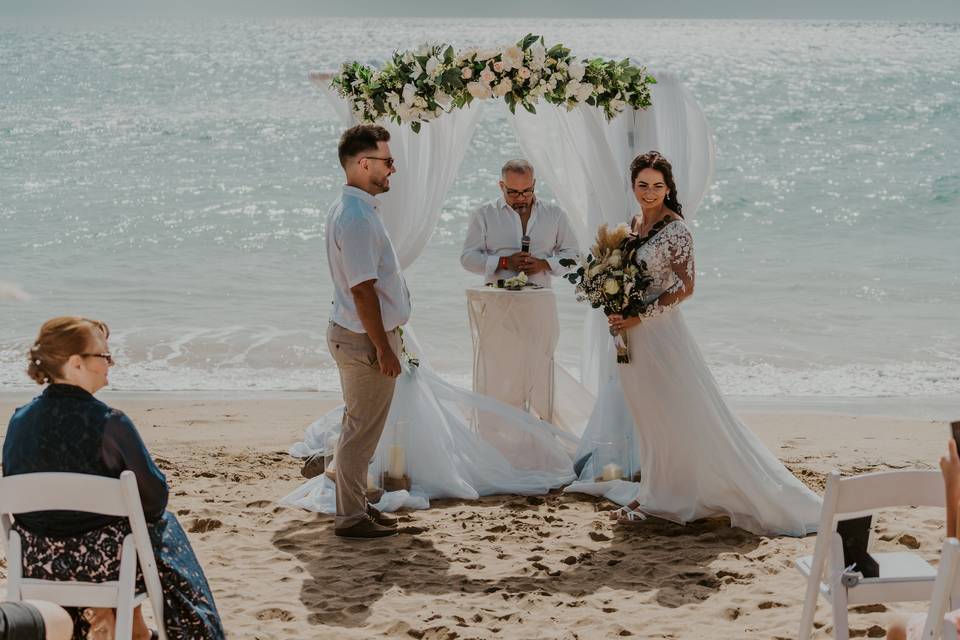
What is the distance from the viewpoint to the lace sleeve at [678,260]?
6.11 metres

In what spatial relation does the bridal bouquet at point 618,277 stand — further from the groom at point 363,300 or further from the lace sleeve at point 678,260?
the groom at point 363,300

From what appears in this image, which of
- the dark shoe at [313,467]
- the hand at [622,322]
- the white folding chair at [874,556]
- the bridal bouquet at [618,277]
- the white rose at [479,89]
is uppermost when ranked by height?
the white rose at [479,89]

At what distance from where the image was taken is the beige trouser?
601 centimetres

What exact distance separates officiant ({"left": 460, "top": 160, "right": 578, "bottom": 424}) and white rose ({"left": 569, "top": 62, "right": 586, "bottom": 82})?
86cm

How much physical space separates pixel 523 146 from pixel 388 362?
2326mm

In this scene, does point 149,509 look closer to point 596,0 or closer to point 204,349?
point 204,349

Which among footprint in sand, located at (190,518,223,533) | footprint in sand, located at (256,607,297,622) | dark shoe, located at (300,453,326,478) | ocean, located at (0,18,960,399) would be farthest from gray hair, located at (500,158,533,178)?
footprint in sand, located at (256,607,297,622)

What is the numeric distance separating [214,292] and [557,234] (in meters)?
8.52

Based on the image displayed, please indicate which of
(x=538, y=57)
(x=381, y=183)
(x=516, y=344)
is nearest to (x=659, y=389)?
(x=516, y=344)

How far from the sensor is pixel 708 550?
6031mm

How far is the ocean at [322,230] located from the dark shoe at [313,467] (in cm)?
268

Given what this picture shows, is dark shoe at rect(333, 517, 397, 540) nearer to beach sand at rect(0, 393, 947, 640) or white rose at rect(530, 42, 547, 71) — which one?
beach sand at rect(0, 393, 947, 640)

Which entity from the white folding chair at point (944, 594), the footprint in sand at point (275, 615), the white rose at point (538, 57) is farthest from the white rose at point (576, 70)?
the white folding chair at point (944, 594)

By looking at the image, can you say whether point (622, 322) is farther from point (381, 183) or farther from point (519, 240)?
point (519, 240)
